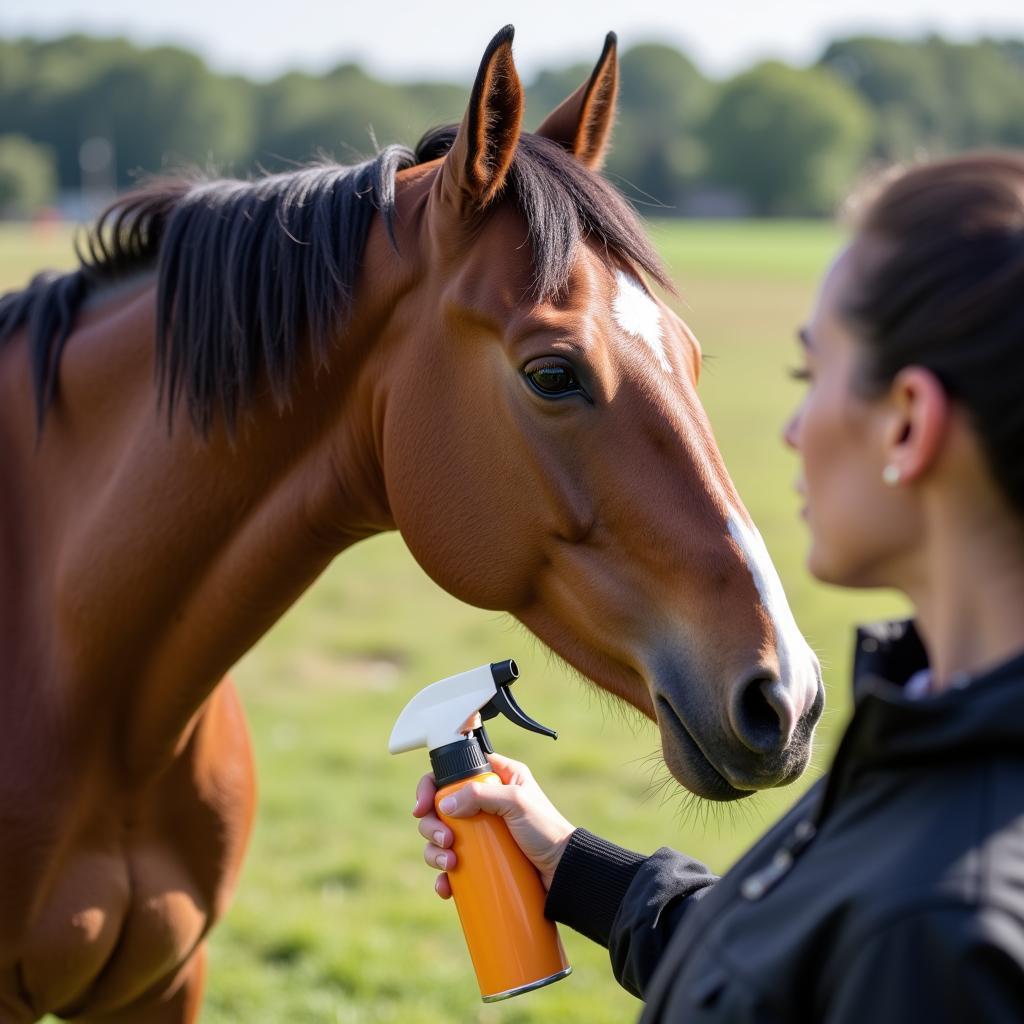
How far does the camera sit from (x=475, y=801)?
6.02 ft

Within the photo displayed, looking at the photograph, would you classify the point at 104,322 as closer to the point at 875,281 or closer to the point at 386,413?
the point at 386,413

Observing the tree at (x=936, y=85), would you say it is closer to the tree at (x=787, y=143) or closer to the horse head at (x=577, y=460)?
the tree at (x=787, y=143)

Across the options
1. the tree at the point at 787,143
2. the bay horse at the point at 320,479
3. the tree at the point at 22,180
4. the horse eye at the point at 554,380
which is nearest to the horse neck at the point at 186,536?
the bay horse at the point at 320,479

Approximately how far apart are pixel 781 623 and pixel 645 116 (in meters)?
104

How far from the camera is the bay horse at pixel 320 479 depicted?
204cm

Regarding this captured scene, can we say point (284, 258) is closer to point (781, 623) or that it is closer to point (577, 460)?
point (577, 460)

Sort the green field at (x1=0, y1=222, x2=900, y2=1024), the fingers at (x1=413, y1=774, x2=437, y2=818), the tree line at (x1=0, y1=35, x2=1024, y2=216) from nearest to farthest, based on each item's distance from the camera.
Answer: the fingers at (x1=413, y1=774, x2=437, y2=818) < the green field at (x1=0, y1=222, x2=900, y2=1024) < the tree line at (x1=0, y1=35, x2=1024, y2=216)

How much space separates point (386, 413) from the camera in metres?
2.19

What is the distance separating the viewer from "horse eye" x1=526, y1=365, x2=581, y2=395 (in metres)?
2.05

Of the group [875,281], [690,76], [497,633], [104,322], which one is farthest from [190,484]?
[690,76]

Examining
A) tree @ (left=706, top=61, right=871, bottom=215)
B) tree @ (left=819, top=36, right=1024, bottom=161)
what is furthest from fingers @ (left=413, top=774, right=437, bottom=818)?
tree @ (left=706, top=61, right=871, bottom=215)

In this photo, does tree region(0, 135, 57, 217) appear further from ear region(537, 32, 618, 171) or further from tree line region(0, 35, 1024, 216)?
ear region(537, 32, 618, 171)

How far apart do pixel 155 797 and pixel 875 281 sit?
1.89 metres

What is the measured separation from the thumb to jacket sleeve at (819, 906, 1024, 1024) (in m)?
0.92
